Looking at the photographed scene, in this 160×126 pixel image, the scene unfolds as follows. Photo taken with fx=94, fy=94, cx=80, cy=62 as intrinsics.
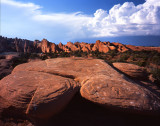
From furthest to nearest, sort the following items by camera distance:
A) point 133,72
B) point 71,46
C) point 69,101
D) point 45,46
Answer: point 71,46 < point 45,46 < point 133,72 < point 69,101

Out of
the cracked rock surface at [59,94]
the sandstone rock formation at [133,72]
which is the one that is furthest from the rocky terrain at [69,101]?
the sandstone rock formation at [133,72]

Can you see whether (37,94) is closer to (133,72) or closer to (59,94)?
(59,94)

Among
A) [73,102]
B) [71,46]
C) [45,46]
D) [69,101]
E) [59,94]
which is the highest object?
[71,46]

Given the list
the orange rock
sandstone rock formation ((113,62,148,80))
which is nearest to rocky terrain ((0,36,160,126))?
sandstone rock formation ((113,62,148,80))

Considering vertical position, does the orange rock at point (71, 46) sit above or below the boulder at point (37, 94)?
above

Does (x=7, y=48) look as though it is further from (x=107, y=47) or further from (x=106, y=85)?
(x=106, y=85)

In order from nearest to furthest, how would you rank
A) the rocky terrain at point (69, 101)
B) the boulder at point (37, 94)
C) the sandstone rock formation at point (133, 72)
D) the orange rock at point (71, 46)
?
the boulder at point (37, 94) < the rocky terrain at point (69, 101) < the sandstone rock formation at point (133, 72) < the orange rock at point (71, 46)

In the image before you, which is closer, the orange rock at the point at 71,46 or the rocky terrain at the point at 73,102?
the rocky terrain at the point at 73,102

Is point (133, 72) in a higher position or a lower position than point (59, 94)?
higher

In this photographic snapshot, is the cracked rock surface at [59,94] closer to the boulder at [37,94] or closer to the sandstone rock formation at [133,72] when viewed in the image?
the boulder at [37,94]

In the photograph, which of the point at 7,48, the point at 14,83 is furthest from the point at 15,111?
the point at 7,48

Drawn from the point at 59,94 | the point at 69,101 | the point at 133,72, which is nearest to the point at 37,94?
the point at 59,94

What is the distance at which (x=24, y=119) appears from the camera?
3.85 meters

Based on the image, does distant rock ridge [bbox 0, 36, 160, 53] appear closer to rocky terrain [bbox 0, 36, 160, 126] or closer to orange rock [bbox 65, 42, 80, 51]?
orange rock [bbox 65, 42, 80, 51]
